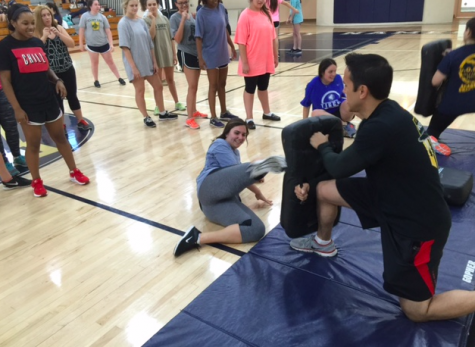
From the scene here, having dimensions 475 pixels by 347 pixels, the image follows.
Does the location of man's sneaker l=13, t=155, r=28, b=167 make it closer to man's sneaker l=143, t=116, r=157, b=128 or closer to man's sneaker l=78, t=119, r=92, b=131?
man's sneaker l=78, t=119, r=92, b=131

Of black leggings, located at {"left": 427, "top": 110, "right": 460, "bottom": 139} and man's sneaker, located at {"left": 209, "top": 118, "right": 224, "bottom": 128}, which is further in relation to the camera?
man's sneaker, located at {"left": 209, "top": 118, "right": 224, "bottom": 128}

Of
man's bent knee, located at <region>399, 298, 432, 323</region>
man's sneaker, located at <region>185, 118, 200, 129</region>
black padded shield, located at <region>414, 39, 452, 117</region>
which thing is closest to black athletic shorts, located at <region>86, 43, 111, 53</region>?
man's sneaker, located at <region>185, 118, 200, 129</region>

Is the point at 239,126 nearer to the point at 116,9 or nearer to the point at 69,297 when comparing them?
the point at 69,297

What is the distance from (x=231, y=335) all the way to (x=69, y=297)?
1015mm

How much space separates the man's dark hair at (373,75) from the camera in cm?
174

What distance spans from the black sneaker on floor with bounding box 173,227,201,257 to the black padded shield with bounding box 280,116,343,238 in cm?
61

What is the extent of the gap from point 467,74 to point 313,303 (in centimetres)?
261

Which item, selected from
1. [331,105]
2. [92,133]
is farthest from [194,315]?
[92,133]

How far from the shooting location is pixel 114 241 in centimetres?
285

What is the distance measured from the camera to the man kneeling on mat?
1.71 m

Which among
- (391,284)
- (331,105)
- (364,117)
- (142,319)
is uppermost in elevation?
(364,117)

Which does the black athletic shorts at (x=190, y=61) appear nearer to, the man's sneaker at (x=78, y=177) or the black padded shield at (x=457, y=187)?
the man's sneaker at (x=78, y=177)

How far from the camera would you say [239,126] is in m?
2.81

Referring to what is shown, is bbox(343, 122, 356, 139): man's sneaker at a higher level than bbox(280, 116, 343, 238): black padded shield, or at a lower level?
lower
